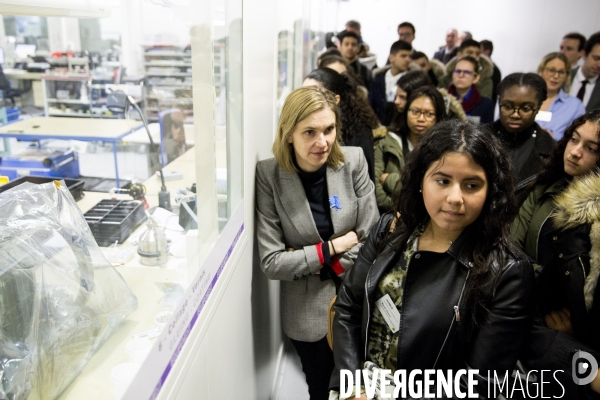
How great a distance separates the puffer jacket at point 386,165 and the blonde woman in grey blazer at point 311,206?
526 millimetres

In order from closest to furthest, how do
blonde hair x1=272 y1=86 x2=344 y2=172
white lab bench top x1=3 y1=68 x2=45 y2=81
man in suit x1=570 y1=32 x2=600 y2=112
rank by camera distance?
blonde hair x1=272 y1=86 x2=344 y2=172 < man in suit x1=570 y1=32 x2=600 y2=112 < white lab bench top x1=3 y1=68 x2=45 y2=81

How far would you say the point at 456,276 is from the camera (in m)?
1.33

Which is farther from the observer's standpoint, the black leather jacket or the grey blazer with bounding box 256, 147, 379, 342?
the grey blazer with bounding box 256, 147, 379, 342

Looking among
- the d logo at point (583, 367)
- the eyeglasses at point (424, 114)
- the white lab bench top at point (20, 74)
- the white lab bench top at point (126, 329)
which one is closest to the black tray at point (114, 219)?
the white lab bench top at point (126, 329)

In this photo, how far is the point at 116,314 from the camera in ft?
4.23

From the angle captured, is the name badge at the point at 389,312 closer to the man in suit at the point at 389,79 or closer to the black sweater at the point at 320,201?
the black sweater at the point at 320,201

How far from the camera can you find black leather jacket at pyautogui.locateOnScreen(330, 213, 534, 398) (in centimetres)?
126

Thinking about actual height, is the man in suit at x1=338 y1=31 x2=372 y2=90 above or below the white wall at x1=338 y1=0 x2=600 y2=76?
below

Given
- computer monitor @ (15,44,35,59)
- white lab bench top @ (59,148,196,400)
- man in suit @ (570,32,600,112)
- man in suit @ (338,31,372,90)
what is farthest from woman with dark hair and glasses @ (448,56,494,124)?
computer monitor @ (15,44,35,59)

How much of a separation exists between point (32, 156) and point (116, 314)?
9.57ft

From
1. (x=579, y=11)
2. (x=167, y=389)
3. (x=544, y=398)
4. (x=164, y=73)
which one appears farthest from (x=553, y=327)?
(x=579, y=11)

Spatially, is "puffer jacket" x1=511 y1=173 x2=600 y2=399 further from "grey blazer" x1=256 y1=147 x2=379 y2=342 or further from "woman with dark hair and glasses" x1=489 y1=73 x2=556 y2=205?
"woman with dark hair and glasses" x1=489 y1=73 x2=556 y2=205

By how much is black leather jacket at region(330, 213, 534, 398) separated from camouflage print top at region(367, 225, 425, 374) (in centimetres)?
2

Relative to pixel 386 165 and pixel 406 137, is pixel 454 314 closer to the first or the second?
pixel 386 165
